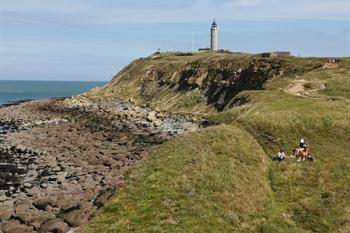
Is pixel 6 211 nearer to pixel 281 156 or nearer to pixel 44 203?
pixel 44 203

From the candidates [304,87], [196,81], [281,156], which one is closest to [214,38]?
[196,81]

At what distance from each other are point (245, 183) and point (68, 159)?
32565mm

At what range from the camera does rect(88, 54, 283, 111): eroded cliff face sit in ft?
313

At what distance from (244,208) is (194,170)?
477 cm

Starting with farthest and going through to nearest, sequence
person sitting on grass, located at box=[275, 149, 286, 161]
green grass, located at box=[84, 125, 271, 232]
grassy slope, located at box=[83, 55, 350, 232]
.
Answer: person sitting on grass, located at box=[275, 149, 286, 161] < grassy slope, located at box=[83, 55, 350, 232] < green grass, located at box=[84, 125, 271, 232]

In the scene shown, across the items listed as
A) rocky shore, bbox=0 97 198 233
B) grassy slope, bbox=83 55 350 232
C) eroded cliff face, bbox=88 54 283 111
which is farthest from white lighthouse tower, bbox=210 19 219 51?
grassy slope, bbox=83 55 350 232

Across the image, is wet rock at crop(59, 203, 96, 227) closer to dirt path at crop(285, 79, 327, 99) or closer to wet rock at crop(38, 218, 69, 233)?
wet rock at crop(38, 218, 69, 233)

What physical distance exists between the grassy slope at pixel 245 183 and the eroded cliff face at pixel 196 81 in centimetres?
2945

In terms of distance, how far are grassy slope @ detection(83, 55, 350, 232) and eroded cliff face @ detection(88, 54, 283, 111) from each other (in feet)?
96.6

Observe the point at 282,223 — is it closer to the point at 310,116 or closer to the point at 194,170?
the point at 194,170

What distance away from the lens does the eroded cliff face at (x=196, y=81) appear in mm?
95375

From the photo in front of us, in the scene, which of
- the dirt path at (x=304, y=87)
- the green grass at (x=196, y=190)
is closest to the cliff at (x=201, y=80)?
the dirt path at (x=304, y=87)

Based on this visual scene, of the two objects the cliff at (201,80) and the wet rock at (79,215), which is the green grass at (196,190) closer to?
the wet rock at (79,215)

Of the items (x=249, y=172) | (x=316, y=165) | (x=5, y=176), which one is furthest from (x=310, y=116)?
(x=5, y=176)
